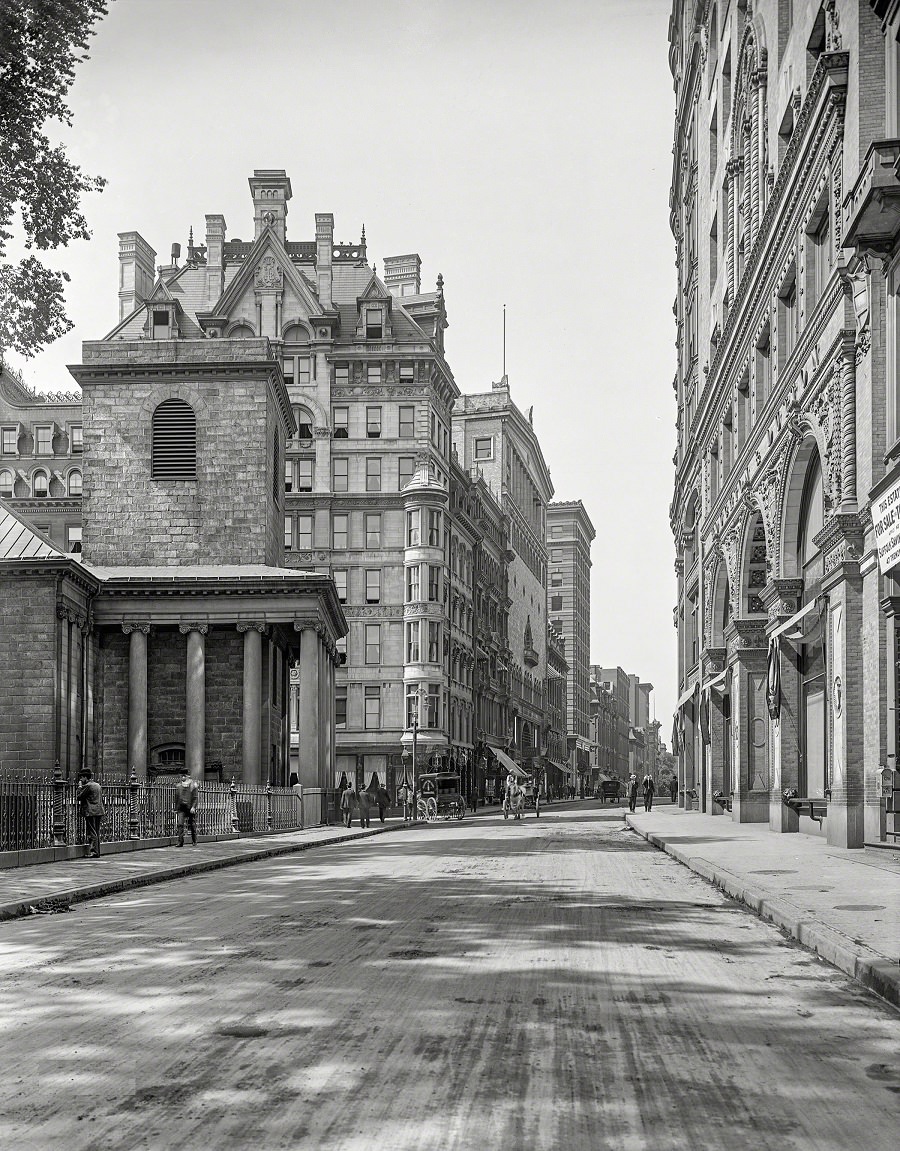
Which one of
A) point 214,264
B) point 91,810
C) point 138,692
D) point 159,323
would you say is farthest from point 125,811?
point 214,264

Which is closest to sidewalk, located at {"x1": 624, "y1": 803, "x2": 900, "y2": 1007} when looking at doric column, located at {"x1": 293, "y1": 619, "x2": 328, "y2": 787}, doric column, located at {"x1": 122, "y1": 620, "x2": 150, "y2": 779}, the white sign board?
the white sign board

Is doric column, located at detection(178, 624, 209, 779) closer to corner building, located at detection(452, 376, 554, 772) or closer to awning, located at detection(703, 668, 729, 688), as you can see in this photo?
awning, located at detection(703, 668, 729, 688)

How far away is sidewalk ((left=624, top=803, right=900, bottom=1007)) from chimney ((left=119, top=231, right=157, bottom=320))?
6438 centimetres

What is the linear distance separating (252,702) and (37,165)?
2150cm

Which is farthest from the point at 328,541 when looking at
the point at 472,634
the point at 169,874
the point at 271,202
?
the point at 169,874

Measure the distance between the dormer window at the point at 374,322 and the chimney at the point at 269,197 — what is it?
7.18 m

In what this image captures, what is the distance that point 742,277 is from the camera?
39.9 metres

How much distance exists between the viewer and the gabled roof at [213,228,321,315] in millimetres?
76875

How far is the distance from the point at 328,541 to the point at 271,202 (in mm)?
20686

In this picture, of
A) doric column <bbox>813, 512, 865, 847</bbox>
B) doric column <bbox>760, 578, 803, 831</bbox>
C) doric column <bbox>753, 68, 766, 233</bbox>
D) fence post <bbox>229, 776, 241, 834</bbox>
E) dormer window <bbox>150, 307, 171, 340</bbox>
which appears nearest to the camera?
doric column <bbox>813, 512, 865, 847</bbox>

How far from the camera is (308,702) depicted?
148ft

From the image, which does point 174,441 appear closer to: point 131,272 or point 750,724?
point 750,724

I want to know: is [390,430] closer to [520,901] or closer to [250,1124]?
[520,901]

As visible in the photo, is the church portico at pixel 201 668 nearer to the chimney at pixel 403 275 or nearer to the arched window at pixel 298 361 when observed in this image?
the arched window at pixel 298 361
